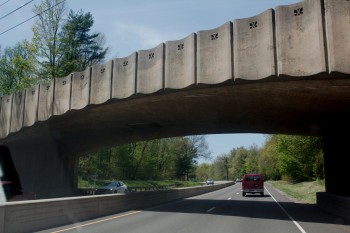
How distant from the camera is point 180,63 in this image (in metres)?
19.2

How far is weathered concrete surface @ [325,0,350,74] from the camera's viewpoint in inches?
561

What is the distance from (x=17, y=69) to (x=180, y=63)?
42928 millimetres

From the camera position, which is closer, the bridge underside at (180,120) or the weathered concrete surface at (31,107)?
the bridge underside at (180,120)

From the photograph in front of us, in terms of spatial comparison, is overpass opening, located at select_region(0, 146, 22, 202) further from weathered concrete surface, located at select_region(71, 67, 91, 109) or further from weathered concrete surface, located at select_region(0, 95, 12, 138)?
weathered concrete surface, located at select_region(71, 67, 91, 109)

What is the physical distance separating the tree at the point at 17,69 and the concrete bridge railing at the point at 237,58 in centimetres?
2915

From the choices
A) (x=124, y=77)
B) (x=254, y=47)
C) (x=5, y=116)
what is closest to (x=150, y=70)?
(x=124, y=77)

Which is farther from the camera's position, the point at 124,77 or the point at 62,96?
the point at 62,96

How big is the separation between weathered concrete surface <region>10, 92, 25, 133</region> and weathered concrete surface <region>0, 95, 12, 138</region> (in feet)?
1.72

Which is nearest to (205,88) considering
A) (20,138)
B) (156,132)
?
(156,132)

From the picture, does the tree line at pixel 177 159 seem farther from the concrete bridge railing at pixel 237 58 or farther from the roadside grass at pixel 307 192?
the concrete bridge railing at pixel 237 58

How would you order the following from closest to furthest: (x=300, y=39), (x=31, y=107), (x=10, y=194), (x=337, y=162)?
(x=300, y=39), (x=10, y=194), (x=337, y=162), (x=31, y=107)

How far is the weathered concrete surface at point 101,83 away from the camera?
21.8 metres

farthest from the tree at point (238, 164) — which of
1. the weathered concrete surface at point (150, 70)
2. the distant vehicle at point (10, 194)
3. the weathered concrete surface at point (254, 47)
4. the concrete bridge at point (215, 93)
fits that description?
the weathered concrete surface at point (254, 47)

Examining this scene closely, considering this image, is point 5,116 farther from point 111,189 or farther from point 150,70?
point 150,70
